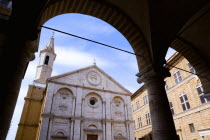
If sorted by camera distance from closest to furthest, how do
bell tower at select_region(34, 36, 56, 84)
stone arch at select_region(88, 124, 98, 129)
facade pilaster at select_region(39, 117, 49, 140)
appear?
facade pilaster at select_region(39, 117, 49, 140)
stone arch at select_region(88, 124, 98, 129)
bell tower at select_region(34, 36, 56, 84)

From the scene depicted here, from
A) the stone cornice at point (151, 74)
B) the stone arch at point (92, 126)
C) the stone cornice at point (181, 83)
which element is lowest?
the stone cornice at point (151, 74)

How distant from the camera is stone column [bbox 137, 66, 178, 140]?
3.36 meters

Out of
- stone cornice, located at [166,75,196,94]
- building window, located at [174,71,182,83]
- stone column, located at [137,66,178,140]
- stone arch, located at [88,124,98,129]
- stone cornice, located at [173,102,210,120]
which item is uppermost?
building window, located at [174,71,182,83]

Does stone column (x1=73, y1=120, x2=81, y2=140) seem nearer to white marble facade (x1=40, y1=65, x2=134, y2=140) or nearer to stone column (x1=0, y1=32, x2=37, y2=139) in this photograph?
white marble facade (x1=40, y1=65, x2=134, y2=140)

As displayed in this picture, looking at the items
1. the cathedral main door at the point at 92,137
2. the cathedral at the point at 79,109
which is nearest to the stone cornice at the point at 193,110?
the cathedral at the point at 79,109

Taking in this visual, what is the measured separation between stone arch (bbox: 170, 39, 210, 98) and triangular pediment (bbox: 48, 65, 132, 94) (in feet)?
54.3

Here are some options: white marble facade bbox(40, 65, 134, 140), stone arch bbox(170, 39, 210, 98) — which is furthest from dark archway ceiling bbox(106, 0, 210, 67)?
white marble facade bbox(40, 65, 134, 140)

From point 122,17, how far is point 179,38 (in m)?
2.38

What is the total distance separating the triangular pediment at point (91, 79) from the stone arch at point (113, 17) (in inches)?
626

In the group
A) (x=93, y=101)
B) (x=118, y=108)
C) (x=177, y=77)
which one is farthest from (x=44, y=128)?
(x=177, y=77)

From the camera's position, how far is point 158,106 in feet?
12.0

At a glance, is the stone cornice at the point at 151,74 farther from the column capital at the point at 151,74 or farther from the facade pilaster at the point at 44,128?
the facade pilaster at the point at 44,128

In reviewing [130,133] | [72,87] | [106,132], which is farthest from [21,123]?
[130,133]

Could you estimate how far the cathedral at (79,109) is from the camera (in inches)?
674
